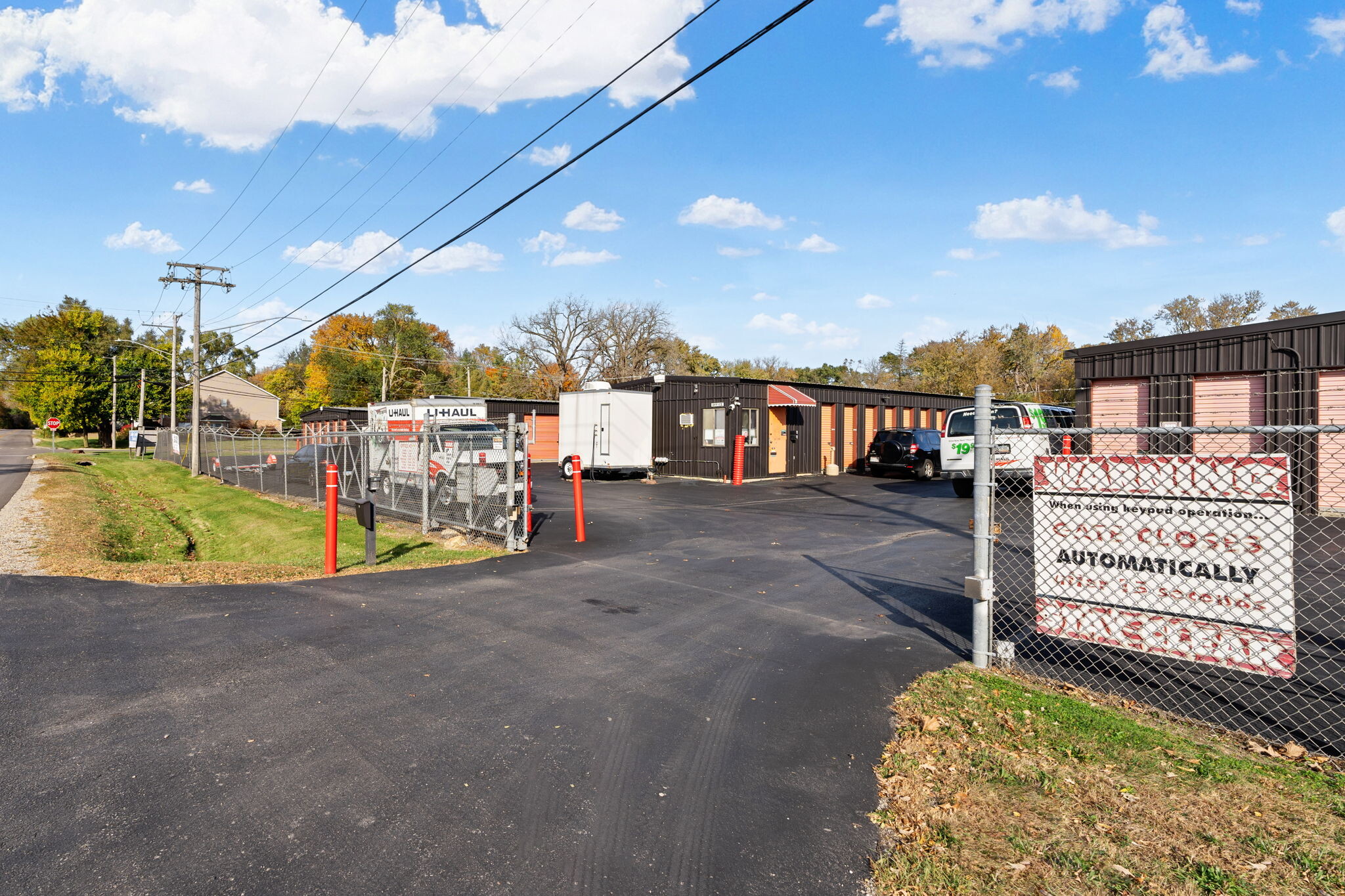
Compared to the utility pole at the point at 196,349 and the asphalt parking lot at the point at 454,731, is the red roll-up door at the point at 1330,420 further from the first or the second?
the utility pole at the point at 196,349

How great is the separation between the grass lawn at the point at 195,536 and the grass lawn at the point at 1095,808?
7497 millimetres

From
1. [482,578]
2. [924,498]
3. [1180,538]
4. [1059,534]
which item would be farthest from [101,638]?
[924,498]

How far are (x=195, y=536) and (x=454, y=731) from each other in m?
15.6

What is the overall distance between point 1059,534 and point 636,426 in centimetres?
2004

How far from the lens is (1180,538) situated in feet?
14.6

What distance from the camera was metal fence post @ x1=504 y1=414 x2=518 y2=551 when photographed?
1023cm

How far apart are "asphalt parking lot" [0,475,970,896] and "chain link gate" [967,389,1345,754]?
1.03 m

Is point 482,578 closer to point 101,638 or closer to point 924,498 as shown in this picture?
point 101,638

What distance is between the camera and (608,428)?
24.0 meters

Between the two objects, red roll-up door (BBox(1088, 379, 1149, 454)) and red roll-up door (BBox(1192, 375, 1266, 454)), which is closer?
red roll-up door (BBox(1192, 375, 1266, 454))

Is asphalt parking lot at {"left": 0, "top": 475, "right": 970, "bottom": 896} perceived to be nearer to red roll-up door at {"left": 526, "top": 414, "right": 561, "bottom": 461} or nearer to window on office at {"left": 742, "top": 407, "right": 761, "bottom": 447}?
window on office at {"left": 742, "top": 407, "right": 761, "bottom": 447}

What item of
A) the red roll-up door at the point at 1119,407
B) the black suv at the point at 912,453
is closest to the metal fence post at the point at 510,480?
the red roll-up door at the point at 1119,407

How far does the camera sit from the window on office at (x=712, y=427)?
81.7ft

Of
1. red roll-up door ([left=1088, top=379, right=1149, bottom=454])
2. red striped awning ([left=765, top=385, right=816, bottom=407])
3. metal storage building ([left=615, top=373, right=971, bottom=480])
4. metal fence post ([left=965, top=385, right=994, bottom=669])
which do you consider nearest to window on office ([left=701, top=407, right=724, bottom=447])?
metal storage building ([left=615, top=373, right=971, bottom=480])
